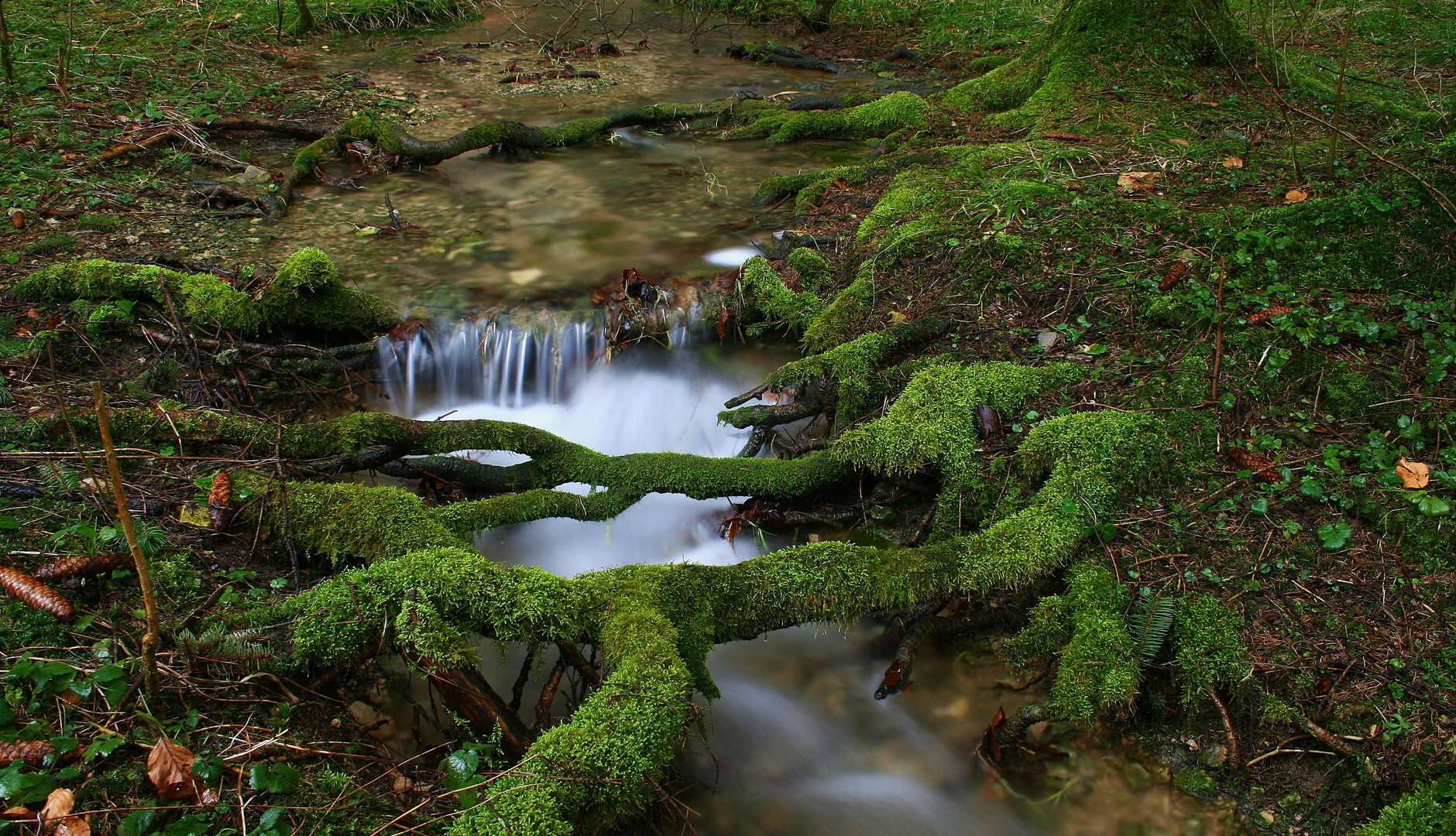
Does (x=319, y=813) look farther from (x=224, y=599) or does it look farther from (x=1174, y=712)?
(x=1174, y=712)

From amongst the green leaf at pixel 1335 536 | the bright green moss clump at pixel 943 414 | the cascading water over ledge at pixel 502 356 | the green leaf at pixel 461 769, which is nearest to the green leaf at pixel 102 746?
the green leaf at pixel 461 769

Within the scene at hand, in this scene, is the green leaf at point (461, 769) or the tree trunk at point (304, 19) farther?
the tree trunk at point (304, 19)

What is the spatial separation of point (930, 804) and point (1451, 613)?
2100 mm

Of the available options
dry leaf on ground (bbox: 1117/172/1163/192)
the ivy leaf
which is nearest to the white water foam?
the ivy leaf

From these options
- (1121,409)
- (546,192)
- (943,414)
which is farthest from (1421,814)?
(546,192)

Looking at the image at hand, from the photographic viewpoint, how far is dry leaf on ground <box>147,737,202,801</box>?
2.26m

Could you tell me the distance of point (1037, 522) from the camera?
12.0 feet

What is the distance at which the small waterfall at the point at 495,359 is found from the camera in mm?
5922

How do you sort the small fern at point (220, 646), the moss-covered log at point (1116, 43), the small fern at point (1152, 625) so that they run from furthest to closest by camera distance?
the moss-covered log at point (1116, 43) → the small fern at point (1152, 625) → the small fern at point (220, 646)

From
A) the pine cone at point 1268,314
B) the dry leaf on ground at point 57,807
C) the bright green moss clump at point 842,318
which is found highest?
the pine cone at point 1268,314

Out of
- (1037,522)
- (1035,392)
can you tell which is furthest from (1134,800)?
(1035,392)

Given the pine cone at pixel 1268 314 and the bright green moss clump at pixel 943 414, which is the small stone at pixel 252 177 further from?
the pine cone at pixel 1268 314

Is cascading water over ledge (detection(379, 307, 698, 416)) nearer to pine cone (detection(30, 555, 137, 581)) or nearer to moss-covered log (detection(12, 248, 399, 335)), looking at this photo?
moss-covered log (detection(12, 248, 399, 335))

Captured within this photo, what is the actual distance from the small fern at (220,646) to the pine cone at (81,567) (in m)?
0.39
